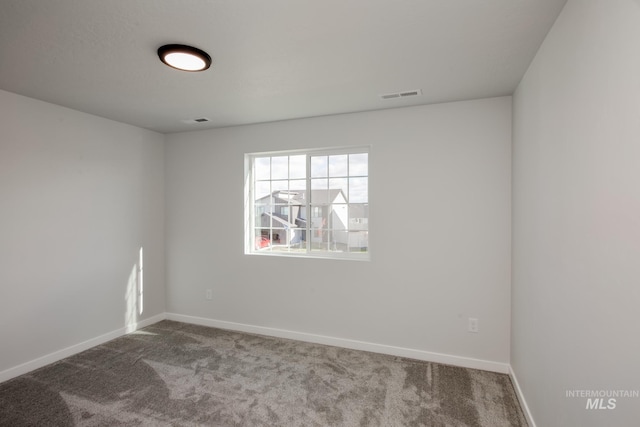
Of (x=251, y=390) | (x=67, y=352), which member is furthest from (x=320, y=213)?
(x=67, y=352)

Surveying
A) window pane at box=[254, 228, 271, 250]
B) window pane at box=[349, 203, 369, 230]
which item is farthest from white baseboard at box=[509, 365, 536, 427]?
window pane at box=[254, 228, 271, 250]

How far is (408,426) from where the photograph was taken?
212cm

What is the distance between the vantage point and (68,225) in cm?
316

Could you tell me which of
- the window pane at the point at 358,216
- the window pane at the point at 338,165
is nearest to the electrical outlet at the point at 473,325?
the window pane at the point at 358,216

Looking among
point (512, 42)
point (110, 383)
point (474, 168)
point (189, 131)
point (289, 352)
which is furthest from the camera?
point (189, 131)

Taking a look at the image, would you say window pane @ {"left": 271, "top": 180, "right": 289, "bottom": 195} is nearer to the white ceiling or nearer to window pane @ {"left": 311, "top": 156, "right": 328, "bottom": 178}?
window pane @ {"left": 311, "top": 156, "right": 328, "bottom": 178}

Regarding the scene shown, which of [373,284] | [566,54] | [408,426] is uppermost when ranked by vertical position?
[566,54]

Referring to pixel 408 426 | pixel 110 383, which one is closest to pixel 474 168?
pixel 408 426

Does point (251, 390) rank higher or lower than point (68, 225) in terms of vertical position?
lower

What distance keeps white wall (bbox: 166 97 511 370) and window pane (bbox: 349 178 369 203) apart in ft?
0.53

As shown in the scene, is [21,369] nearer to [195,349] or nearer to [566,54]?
[195,349]

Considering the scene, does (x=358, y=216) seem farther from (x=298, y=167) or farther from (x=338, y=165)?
(x=298, y=167)

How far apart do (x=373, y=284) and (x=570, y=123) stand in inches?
87.2

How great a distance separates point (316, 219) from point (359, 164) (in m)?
0.81
